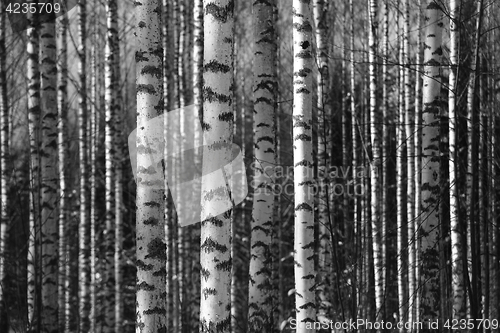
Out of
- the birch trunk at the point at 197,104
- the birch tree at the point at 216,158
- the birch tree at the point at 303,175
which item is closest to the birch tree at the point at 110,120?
the birch trunk at the point at 197,104

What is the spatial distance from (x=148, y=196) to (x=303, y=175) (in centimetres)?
163

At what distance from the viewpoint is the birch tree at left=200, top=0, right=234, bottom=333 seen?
465 cm

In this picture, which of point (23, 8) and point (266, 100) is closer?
point (266, 100)

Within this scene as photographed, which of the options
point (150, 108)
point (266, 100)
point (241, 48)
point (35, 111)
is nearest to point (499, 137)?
point (266, 100)

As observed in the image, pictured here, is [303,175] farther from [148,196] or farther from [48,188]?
[48,188]

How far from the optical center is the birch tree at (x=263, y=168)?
7.09 metres

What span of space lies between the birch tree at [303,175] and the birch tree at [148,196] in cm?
143

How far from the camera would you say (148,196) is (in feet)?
17.3

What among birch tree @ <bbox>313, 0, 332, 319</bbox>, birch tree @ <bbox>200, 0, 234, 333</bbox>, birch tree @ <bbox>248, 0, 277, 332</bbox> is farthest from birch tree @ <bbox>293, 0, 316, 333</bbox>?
birch tree @ <bbox>313, 0, 332, 319</bbox>

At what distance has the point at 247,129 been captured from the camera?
2073cm

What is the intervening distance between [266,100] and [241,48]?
9417mm

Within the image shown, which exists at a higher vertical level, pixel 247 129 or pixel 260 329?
pixel 247 129

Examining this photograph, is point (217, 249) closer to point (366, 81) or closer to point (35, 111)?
point (35, 111)

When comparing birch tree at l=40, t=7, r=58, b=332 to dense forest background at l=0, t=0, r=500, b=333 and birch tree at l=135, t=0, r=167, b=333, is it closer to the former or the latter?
dense forest background at l=0, t=0, r=500, b=333
